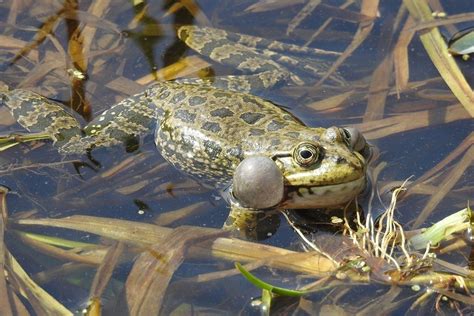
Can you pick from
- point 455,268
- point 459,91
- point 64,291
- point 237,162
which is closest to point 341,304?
point 455,268

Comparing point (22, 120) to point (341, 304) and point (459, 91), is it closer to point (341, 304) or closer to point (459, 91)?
point (341, 304)

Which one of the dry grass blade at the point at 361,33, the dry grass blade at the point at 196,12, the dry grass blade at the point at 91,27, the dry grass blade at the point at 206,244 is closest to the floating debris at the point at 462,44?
the dry grass blade at the point at 361,33

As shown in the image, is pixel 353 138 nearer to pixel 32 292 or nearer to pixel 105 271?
pixel 105 271

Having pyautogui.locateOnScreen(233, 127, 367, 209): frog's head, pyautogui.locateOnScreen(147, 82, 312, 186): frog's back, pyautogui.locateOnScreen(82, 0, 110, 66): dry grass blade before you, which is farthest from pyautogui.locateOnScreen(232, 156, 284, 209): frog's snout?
pyautogui.locateOnScreen(82, 0, 110, 66): dry grass blade

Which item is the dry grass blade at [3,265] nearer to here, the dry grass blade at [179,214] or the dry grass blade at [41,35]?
the dry grass blade at [179,214]

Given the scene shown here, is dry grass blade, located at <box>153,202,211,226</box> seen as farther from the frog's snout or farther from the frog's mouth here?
the frog's mouth
